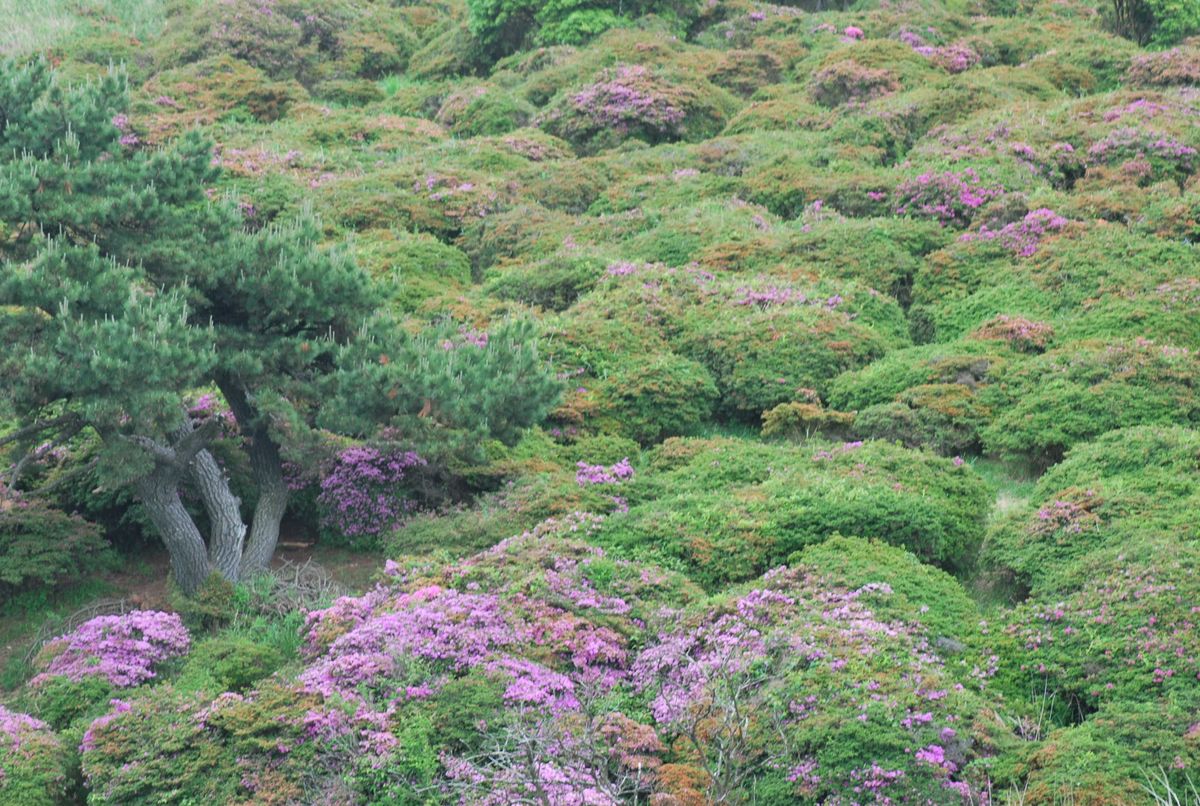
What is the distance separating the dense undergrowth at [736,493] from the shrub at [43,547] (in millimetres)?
45

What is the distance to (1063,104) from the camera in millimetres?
21547

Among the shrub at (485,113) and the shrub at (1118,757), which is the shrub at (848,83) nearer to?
the shrub at (485,113)

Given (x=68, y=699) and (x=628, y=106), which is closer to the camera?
(x=68, y=699)

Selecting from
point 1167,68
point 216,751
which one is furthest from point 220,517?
point 1167,68

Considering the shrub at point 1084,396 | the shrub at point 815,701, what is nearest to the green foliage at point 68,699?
the shrub at point 815,701

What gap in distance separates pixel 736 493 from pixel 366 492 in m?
3.57

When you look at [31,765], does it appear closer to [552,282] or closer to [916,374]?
[916,374]

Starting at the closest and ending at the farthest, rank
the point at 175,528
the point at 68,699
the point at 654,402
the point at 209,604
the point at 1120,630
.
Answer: the point at 1120,630 < the point at 68,699 < the point at 209,604 < the point at 175,528 < the point at 654,402

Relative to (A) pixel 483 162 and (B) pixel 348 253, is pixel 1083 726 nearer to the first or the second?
(B) pixel 348 253

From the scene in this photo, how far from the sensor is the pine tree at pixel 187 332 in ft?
33.9

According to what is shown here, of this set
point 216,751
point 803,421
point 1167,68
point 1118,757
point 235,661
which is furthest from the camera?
point 1167,68

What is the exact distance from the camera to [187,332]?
34.3ft

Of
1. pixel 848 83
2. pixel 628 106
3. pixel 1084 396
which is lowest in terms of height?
pixel 1084 396

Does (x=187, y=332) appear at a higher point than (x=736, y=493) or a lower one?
higher
